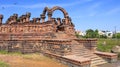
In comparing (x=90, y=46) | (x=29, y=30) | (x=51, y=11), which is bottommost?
(x=90, y=46)

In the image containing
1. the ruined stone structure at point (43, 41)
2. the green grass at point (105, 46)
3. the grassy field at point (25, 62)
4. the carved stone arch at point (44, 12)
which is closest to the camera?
the grassy field at point (25, 62)

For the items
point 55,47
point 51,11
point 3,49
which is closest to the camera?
point 55,47

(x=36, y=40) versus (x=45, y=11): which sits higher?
(x=45, y=11)

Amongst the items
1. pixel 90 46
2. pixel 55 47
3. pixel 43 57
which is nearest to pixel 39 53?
pixel 43 57

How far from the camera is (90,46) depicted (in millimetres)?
15922

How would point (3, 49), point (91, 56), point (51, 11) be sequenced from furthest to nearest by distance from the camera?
point (51, 11) → point (3, 49) → point (91, 56)

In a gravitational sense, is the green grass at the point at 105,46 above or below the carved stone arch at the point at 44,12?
below

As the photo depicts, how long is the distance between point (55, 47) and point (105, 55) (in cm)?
421

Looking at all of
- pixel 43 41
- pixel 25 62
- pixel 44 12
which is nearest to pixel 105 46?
pixel 44 12

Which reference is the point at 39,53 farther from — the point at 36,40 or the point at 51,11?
the point at 51,11

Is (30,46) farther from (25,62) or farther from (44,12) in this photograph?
(44,12)

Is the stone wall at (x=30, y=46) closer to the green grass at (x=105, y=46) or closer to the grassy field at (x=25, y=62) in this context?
the grassy field at (x=25, y=62)

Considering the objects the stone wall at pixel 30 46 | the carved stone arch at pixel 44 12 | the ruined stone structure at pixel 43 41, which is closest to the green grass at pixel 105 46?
the ruined stone structure at pixel 43 41

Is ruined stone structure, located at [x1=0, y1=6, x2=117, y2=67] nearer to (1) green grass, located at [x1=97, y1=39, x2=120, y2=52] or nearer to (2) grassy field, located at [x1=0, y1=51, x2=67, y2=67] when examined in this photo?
(2) grassy field, located at [x1=0, y1=51, x2=67, y2=67]
